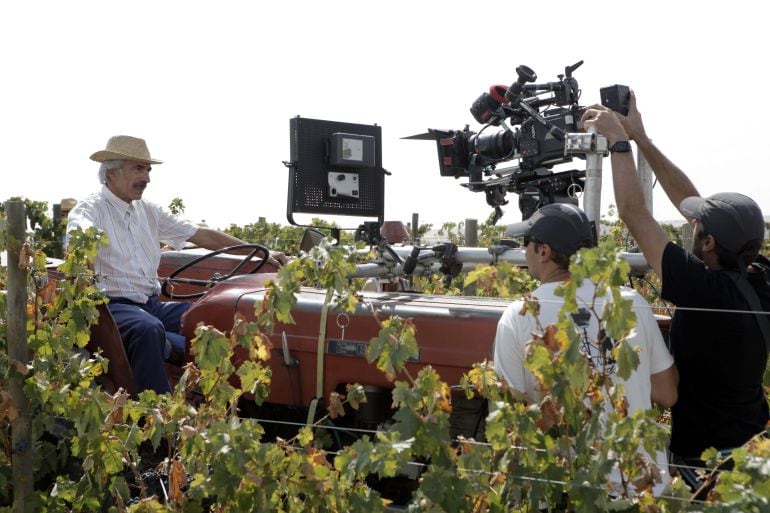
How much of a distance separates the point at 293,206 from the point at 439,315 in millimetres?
1192

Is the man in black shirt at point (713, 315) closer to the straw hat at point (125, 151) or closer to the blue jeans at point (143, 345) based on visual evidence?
the blue jeans at point (143, 345)

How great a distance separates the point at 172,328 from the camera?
14.8 ft

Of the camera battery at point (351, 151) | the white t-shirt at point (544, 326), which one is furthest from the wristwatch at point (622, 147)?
the camera battery at point (351, 151)

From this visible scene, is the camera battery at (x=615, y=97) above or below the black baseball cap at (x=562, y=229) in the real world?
above

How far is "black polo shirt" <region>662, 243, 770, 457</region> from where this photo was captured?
2799 millimetres

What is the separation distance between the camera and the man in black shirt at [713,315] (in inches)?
110

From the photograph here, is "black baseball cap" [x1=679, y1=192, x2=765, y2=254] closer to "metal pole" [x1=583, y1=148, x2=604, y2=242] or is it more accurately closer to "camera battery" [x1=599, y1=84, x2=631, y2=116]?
"metal pole" [x1=583, y1=148, x2=604, y2=242]

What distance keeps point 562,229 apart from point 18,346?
196cm

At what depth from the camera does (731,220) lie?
2.84 m

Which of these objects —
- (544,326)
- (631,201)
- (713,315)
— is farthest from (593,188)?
(544,326)

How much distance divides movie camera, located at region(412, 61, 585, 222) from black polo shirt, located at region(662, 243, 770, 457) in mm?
987

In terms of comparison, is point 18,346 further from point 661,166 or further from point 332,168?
point 661,166

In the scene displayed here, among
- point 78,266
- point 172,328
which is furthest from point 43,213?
point 78,266

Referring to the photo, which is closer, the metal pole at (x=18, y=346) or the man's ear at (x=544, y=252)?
the man's ear at (x=544, y=252)
